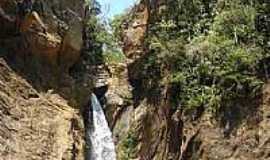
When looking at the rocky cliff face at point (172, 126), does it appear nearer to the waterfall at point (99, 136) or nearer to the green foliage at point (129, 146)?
the green foliage at point (129, 146)

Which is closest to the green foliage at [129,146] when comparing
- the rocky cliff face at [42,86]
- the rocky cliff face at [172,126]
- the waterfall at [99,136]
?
the rocky cliff face at [172,126]

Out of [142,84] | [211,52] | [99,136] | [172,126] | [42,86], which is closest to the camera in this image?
[211,52]

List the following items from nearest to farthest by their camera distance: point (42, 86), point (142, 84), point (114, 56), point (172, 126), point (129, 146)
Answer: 1. point (172, 126)
2. point (42, 86)
3. point (129, 146)
4. point (142, 84)
5. point (114, 56)

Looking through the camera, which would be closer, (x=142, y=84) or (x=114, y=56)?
(x=142, y=84)

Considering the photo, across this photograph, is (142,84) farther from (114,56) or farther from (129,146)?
(114,56)

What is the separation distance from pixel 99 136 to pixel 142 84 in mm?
2791

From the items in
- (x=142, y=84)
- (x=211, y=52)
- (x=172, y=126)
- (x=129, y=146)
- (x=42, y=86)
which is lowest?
(x=129, y=146)

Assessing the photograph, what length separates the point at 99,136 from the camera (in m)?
21.8

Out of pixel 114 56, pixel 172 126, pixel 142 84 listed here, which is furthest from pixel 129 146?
pixel 114 56

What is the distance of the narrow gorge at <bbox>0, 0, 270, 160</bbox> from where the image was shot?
13406 millimetres

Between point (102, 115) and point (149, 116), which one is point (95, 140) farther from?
point (149, 116)

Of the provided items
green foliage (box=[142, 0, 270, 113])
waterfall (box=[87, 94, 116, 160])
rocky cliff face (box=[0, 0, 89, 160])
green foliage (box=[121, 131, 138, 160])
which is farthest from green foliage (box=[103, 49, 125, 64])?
green foliage (box=[142, 0, 270, 113])

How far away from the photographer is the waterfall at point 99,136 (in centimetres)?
2100

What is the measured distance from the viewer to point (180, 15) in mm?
17750
